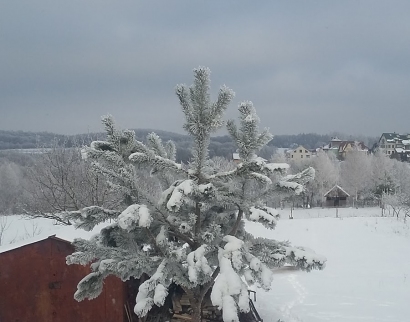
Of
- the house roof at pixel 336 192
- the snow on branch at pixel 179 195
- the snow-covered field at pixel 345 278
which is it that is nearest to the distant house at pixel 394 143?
the house roof at pixel 336 192

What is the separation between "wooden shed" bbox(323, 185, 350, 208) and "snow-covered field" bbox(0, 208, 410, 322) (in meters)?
22.1

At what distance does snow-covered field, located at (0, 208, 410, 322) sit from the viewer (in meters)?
9.20

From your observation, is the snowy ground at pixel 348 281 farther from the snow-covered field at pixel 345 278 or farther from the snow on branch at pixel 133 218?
the snow on branch at pixel 133 218

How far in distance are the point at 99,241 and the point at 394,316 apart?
7.57m

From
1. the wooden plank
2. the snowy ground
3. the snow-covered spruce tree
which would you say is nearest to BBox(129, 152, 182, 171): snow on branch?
the snow-covered spruce tree

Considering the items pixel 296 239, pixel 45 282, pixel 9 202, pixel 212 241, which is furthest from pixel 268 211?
pixel 9 202

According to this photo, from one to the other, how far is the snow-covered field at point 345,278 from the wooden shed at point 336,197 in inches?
871

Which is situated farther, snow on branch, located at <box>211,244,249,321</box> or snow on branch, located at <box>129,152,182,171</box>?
snow on branch, located at <box>129,152,182,171</box>

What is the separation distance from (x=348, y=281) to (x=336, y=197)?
34.3 meters

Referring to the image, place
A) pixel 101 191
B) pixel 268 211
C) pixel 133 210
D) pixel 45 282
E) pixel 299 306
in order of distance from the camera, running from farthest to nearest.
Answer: pixel 101 191
pixel 299 306
pixel 45 282
pixel 268 211
pixel 133 210

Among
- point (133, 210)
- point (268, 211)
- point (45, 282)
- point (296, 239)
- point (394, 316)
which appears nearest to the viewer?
point (133, 210)

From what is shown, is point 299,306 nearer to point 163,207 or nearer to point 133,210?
point 163,207

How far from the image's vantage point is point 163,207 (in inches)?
203

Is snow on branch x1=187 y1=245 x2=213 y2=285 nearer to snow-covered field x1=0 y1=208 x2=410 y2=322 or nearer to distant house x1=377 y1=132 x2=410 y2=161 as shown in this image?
snow-covered field x1=0 y1=208 x2=410 y2=322
